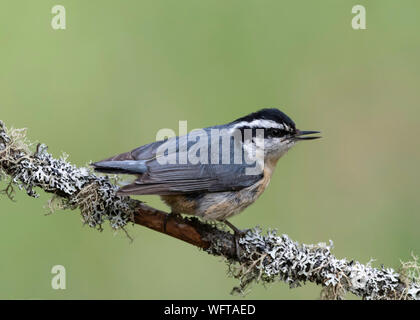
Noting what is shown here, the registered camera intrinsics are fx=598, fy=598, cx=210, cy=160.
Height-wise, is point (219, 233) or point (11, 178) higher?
point (11, 178)

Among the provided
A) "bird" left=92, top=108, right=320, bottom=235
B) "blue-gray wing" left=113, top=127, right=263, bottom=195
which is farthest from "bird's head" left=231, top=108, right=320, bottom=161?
"blue-gray wing" left=113, top=127, right=263, bottom=195

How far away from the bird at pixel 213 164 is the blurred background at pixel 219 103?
1.12 meters

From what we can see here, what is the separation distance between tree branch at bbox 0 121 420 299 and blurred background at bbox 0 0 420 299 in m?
1.40

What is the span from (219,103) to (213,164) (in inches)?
65.1

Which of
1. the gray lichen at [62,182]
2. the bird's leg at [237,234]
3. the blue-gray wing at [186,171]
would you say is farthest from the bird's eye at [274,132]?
the gray lichen at [62,182]

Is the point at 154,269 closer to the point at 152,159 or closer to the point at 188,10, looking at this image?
the point at 152,159

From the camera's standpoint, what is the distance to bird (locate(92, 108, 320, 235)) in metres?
3.29

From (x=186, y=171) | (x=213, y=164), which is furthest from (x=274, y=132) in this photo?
(x=186, y=171)

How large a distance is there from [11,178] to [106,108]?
221 cm

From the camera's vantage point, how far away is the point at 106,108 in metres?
5.04

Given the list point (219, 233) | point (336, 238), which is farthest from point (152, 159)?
point (336, 238)

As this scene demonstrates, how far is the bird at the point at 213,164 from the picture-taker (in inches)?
130

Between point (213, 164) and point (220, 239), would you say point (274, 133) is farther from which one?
point (220, 239)

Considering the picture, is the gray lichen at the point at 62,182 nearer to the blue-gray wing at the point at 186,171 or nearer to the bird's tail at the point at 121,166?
the bird's tail at the point at 121,166
